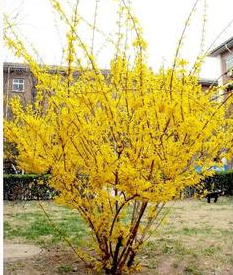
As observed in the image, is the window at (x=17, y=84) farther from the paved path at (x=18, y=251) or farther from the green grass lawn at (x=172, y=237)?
the paved path at (x=18, y=251)

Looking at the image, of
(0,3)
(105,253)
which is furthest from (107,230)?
(0,3)

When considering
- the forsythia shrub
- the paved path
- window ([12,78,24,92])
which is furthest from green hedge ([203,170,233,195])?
window ([12,78,24,92])

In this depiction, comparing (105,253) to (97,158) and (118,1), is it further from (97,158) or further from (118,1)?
(118,1)

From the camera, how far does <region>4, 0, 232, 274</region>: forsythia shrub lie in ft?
12.1

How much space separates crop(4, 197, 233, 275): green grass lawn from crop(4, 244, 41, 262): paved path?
0.76 ft

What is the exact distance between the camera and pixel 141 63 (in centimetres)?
383

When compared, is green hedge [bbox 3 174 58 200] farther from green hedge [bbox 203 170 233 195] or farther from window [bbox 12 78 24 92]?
window [bbox 12 78 24 92]

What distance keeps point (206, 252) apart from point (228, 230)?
204cm

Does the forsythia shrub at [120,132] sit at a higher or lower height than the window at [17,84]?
lower

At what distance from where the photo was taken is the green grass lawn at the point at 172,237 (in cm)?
492

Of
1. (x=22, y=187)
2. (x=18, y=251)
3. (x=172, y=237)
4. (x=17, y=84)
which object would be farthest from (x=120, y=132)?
(x=17, y=84)

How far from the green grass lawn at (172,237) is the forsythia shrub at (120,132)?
39.9 inches

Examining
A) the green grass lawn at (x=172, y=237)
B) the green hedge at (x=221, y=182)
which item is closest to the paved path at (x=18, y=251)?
the green grass lawn at (x=172, y=237)

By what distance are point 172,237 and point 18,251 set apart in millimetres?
2657
